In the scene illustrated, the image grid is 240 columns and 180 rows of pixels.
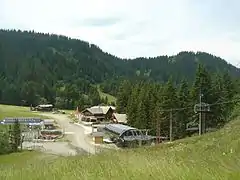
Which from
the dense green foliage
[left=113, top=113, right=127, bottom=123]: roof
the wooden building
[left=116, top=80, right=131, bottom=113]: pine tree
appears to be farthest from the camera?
the wooden building

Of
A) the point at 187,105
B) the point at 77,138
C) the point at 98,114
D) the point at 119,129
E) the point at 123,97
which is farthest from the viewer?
the point at 98,114

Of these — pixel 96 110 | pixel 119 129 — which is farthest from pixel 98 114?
pixel 119 129

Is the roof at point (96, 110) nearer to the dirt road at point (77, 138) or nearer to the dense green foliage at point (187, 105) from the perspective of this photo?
the dirt road at point (77, 138)

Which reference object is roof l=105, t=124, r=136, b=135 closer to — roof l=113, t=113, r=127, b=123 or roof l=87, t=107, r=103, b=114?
roof l=113, t=113, r=127, b=123

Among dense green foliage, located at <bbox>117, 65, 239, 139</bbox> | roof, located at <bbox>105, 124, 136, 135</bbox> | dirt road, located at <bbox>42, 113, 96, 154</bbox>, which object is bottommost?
dirt road, located at <bbox>42, 113, 96, 154</bbox>

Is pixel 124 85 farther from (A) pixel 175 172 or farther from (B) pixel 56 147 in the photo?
(A) pixel 175 172

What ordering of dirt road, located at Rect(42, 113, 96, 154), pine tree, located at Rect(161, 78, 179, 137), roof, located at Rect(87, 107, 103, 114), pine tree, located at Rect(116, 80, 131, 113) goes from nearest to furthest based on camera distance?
1. dirt road, located at Rect(42, 113, 96, 154)
2. pine tree, located at Rect(161, 78, 179, 137)
3. pine tree, located at Rect(116, 80, 131, 113)
4. roof, located at Rect(87, 107, 103, 114)

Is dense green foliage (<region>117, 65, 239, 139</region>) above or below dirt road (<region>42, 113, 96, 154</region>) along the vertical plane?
above

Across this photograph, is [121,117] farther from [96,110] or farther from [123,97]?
[96,110]

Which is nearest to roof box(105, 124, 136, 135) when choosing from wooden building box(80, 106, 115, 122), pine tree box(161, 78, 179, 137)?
pine tree box(161, 78, 179, 137)

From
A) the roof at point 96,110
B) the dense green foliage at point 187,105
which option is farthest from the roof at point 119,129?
the roof at point 96,110

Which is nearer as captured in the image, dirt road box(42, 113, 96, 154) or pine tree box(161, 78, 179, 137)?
dirt road box(42, 113, 96, 154)

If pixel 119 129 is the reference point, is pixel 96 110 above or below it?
above

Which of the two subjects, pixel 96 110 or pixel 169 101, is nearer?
pixel 169 101
